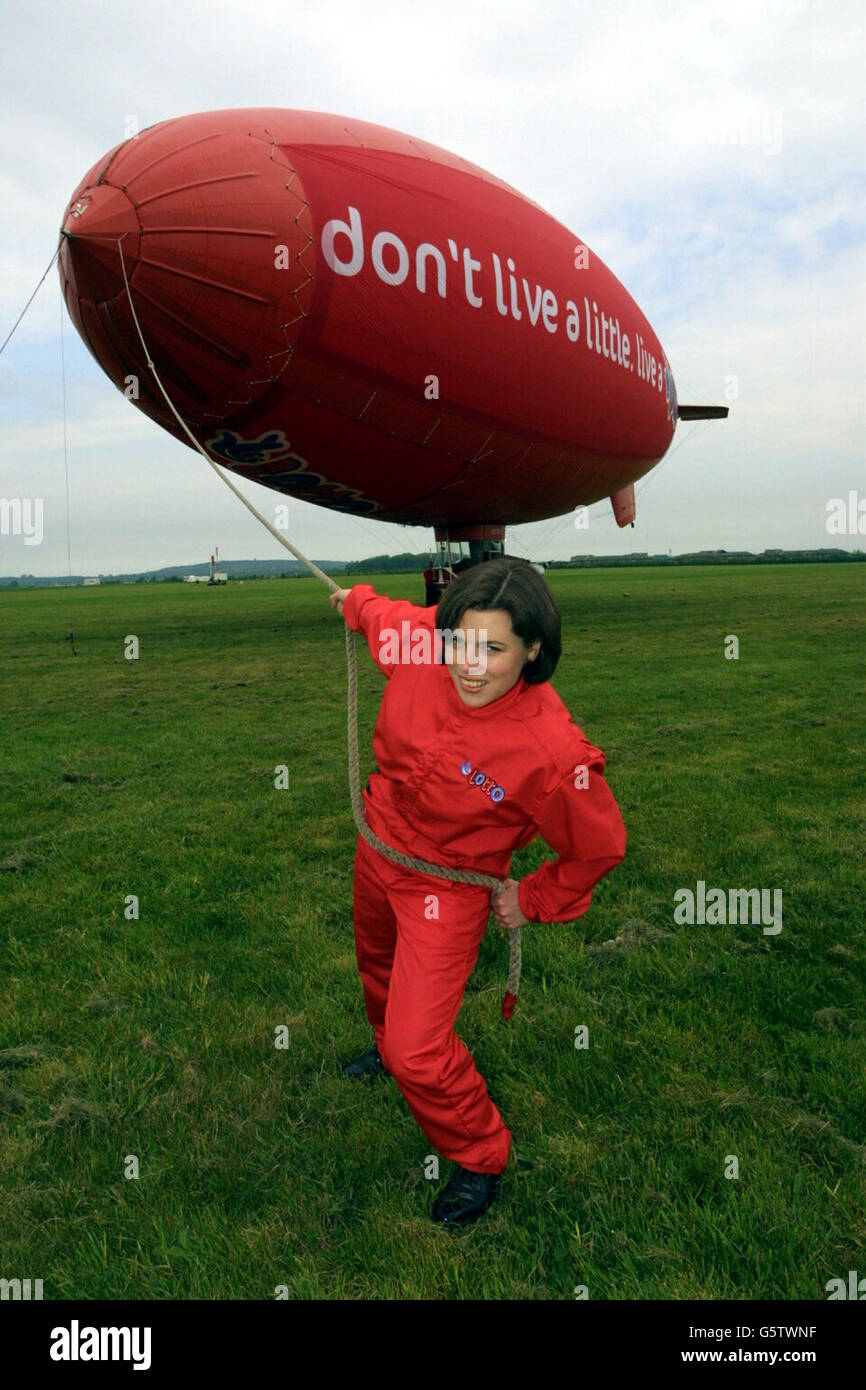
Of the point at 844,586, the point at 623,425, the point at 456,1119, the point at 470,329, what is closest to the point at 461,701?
the point at 456,1119

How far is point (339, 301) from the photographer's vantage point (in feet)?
25.4

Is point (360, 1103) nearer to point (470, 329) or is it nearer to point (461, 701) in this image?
point (461, 701)

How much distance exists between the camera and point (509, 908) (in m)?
2.75

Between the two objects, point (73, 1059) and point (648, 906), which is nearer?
point (73, 1059)

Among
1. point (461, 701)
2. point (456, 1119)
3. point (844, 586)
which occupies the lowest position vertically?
point (456, 1119)

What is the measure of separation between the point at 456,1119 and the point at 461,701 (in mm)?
1416

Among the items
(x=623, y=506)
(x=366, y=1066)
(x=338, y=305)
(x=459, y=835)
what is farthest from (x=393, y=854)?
(x=623, y=506)

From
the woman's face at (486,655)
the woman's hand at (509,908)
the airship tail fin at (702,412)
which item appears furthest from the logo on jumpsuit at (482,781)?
the airship tail fin at (702,412)

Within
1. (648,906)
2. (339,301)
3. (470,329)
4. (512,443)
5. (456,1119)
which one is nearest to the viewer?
(456,1119)

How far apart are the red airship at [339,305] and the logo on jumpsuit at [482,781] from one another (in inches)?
242

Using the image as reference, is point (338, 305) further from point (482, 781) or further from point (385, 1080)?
point (385, 1080)

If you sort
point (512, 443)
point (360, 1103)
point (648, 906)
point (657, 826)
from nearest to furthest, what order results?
point (360, 1103) → point (648, 906) → point (657, 826) → point (512, 443)

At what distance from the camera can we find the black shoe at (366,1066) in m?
3.38

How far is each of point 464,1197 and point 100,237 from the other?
731 cm
